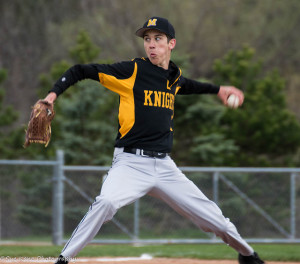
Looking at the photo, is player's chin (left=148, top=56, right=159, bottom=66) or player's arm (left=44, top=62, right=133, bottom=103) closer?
player's arm (left=44, top=62, right=133, bottom=103)

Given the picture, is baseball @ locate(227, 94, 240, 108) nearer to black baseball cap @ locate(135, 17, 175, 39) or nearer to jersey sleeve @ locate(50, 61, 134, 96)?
black baseball cap @ locate(135, 17, 175, 39)

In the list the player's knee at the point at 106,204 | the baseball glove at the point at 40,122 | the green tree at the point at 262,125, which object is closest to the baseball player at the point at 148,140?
the player's knee at the point at 106,204

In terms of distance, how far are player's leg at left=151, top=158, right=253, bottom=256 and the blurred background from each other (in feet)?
16.1

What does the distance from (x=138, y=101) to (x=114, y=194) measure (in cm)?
81

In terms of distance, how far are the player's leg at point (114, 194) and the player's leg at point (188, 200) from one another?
0.13 metres

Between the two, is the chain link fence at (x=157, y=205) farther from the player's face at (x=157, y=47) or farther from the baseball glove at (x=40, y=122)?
the baseball glove at (x=40, y=122)

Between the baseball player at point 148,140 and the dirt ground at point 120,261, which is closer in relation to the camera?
the baseball player at point 148,140

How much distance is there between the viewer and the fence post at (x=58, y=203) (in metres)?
8.85

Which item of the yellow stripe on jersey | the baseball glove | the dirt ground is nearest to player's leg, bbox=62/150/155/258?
the yellow stripe on jersey

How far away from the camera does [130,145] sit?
4609 mm

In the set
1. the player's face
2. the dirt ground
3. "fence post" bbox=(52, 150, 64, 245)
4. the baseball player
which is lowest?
the dirt ground

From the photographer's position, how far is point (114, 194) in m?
4.31

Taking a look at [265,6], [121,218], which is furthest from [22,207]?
[265,6]

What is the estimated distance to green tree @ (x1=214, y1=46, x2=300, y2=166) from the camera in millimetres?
15422
